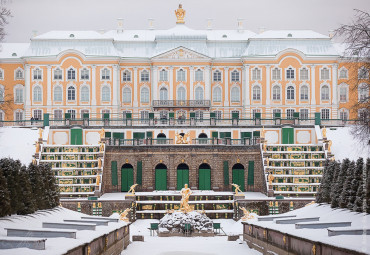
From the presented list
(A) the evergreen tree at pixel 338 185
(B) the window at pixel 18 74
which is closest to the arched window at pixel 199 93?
(B) the window at pixel 18 74

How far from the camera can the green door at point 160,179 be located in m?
59.3

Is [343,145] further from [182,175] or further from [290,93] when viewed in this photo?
[290,93]

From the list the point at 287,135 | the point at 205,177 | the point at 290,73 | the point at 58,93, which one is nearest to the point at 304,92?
the point at 290,73

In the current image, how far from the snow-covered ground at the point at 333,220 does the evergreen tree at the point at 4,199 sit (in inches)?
365

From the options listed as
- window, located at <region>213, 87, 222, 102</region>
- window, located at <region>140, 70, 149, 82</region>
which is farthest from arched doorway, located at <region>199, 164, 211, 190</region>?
window, located at <region>140, 70, 149, 82</region>

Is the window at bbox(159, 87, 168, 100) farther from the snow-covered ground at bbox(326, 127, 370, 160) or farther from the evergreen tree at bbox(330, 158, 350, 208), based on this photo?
the evergreen tree at bbox(330, 158, 350, 208)

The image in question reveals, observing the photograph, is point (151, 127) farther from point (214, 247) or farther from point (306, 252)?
point (306, 252)

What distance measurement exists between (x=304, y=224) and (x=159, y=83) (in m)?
64.8

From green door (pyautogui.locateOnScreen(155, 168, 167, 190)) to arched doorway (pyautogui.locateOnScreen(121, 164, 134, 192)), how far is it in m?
2.07

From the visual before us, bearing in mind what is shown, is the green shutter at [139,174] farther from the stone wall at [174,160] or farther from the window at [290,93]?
the window at [290,93]

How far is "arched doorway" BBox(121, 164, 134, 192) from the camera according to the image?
196 feet

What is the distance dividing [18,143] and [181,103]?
28.2 metres

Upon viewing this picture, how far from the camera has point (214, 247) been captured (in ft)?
107

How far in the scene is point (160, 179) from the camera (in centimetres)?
5959
